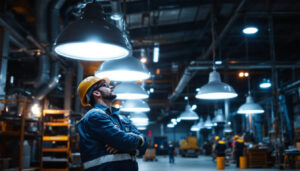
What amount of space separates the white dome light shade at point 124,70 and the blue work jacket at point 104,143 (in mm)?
1685

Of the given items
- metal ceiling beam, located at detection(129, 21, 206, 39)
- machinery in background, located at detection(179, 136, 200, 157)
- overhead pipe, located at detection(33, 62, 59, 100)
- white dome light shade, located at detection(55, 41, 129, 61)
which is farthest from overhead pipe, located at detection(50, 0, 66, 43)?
machinery in background, located at detection(179, 136, 200, 157)

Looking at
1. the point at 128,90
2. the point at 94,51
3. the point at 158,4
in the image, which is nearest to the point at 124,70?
the point at 94,51

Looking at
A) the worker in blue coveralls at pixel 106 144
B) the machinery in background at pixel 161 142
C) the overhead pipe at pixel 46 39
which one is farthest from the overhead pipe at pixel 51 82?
the machinery in background at pixel 161 142

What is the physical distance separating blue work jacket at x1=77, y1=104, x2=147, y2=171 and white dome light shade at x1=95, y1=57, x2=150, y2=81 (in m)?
1.69

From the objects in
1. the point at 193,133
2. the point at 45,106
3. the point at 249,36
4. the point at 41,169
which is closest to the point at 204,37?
the point at 249,36

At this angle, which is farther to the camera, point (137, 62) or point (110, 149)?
point (137, 62)

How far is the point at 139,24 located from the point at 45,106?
4961 mm

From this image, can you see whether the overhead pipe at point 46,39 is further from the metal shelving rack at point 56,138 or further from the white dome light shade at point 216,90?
the white dome light shade at point 216,90

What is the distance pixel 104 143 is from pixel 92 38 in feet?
2.51

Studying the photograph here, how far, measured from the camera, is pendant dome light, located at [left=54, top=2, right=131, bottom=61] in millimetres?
2375

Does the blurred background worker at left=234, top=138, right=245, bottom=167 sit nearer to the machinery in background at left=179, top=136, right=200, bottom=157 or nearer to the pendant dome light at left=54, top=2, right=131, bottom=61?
the machinery in background at left=179, top=136, right=200, bottom=157

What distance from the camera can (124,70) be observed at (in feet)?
13.1

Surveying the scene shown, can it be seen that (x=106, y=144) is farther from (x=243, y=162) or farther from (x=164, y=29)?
(x=243, y=162)

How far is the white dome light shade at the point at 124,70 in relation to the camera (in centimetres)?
401
